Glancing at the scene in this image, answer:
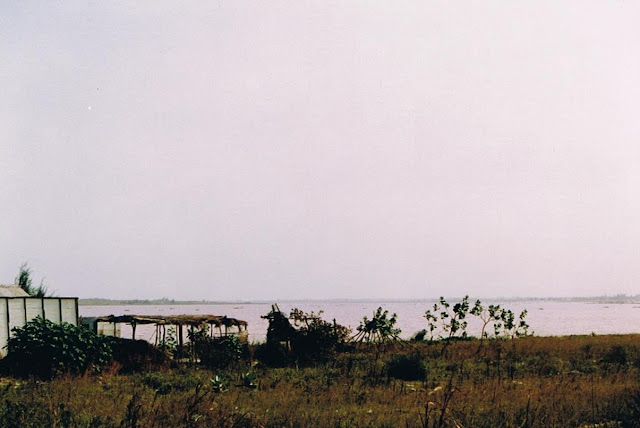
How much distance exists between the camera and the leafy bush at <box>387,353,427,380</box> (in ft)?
67.3

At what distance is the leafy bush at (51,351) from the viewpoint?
66.4 ft

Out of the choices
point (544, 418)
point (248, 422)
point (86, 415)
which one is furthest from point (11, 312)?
point (544, 418)

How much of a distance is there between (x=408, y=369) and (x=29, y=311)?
15750 mm

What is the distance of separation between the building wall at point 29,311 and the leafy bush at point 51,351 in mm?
3965

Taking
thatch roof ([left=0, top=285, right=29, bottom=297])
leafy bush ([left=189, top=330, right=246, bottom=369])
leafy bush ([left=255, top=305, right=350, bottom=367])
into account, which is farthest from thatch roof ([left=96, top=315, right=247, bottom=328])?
leafy bush ([left=189, top=330, right=246, bottom=369])

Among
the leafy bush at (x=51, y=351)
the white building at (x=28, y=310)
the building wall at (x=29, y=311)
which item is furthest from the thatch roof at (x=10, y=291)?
the leafy bush at (x=51, y=351)

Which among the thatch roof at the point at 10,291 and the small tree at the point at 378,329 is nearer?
the thatch roof at the point at 10,291

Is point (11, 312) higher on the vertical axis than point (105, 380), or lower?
higher

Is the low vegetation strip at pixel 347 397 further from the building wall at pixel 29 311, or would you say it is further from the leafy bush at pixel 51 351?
the building wall at pixel 29 311

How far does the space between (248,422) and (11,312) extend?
19.5m

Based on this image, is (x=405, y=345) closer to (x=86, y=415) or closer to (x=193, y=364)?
(x=193, y=364)

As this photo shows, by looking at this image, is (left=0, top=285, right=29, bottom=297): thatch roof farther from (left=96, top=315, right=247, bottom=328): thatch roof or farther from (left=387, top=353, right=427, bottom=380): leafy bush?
(left=387, top=353, right=427, bottom=380): leafy bush

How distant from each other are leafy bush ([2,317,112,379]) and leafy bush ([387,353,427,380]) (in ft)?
30.6

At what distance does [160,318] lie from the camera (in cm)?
3281
